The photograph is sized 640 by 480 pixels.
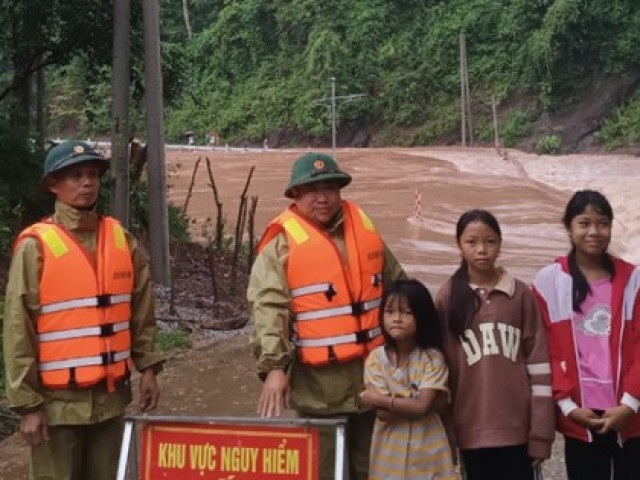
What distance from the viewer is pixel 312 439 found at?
2781 mm

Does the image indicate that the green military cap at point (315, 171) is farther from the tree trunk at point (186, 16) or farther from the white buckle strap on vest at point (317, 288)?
the tree trunk at point (186, 16)

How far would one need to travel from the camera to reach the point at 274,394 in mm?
3037

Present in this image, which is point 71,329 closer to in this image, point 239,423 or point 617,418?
point 239,423

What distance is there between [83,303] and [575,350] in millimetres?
1838

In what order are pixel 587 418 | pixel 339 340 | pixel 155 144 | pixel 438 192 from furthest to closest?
pixel 438 192, pixel 155 144, pixel 339 340, pixel 587 418

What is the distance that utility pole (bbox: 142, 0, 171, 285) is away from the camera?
990cm

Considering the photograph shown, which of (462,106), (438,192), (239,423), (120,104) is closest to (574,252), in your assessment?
(239,423)

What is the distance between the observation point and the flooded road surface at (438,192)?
1884 cm

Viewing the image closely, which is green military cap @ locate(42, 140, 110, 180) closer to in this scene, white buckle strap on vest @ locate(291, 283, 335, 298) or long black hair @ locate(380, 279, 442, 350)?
white buckle strap on vest @ locate(291, 283, 335, 298)

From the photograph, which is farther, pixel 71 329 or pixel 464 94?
pixel 464 94

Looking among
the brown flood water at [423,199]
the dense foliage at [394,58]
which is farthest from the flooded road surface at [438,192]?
the dense foliage at [394,58]

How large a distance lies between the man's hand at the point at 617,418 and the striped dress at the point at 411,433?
56 centimetres

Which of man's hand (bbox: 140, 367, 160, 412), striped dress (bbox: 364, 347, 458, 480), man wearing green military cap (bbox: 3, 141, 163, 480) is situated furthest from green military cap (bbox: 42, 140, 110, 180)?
striped dress (bbox: 364, 347, 458, 480)

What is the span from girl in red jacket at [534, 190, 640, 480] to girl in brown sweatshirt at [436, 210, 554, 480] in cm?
8
